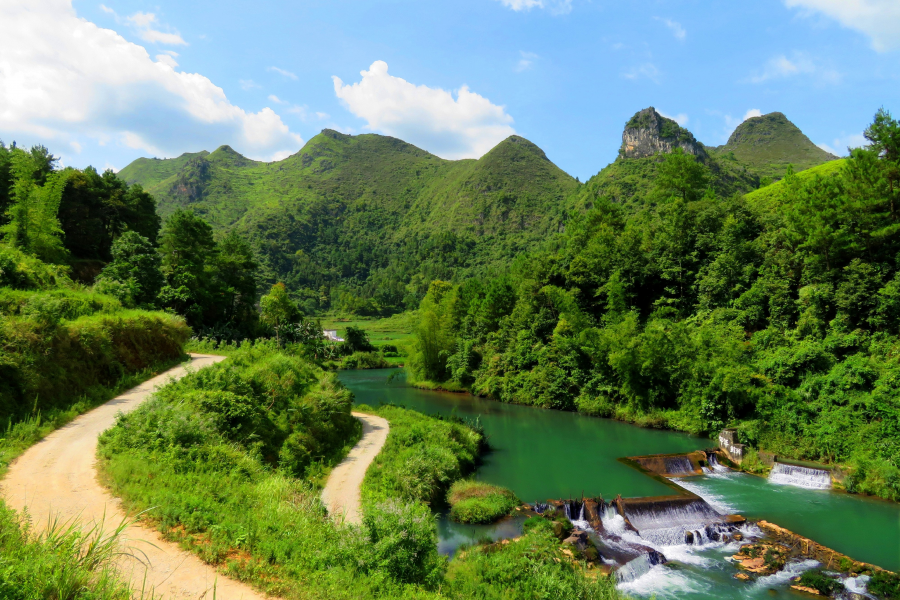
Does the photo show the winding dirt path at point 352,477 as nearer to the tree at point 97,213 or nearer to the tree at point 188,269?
the tree at point 188,269

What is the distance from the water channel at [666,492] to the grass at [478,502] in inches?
18.8

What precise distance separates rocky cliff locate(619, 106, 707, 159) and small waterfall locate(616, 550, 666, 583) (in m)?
123

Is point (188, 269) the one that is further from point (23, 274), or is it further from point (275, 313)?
point (23, 274)

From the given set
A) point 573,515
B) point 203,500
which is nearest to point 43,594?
point 203,500

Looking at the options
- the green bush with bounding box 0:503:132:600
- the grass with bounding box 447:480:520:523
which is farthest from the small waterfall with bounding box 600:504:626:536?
the green bush with bounding box 0:503:132:600

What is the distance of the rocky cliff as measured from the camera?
119 metres

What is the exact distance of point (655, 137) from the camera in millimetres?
123812

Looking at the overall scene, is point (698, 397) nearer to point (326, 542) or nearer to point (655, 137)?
point (326, 542)

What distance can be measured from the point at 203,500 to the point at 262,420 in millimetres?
8197

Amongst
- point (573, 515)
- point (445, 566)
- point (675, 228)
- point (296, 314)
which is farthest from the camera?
point (296, 314)

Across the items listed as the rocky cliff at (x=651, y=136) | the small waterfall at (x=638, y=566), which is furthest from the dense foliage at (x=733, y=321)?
the rocky cliff at (x=651, y=136)

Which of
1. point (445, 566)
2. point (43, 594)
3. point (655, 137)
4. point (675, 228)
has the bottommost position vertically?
point (445, 566)

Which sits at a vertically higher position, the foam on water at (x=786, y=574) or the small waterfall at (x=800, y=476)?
the small waterfall at (x=800, y=476)

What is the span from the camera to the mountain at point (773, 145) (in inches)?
6176
